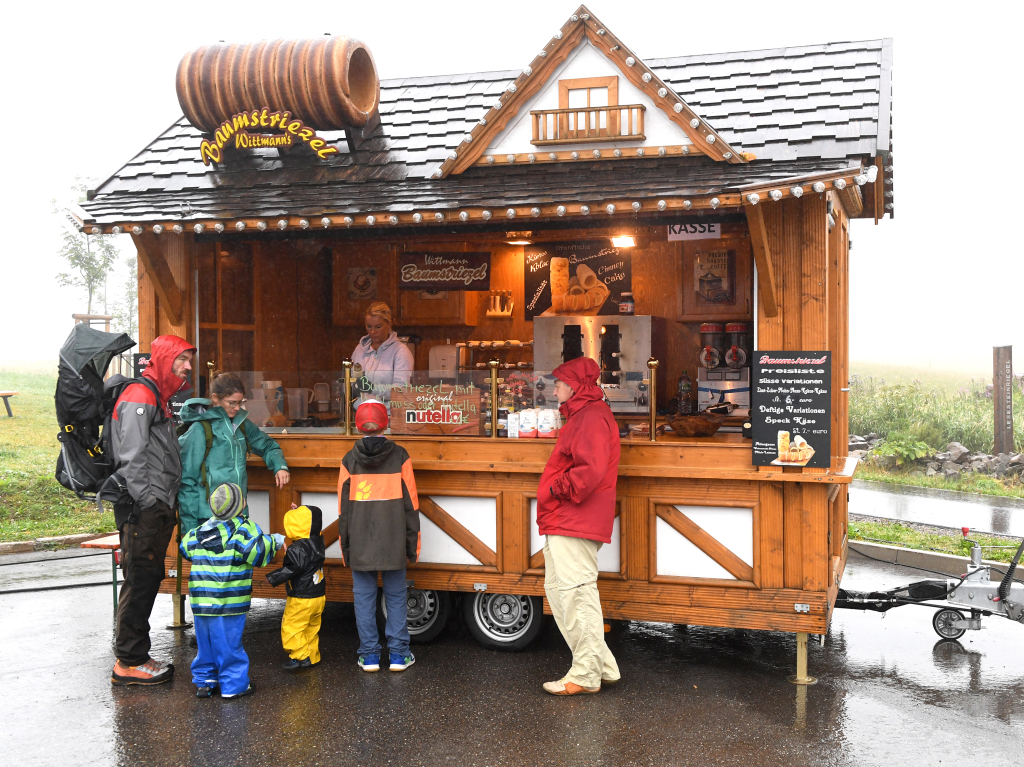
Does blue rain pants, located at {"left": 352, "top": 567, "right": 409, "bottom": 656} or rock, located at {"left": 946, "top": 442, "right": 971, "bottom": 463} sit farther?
rock, located at {"left": 946, "top": 442, "right": 971, "bottom": 463}

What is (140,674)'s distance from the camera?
612cm

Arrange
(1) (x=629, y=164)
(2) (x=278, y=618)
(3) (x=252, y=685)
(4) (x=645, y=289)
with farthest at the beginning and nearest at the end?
(4) (x=645, y=289)
(2) (x=278, y=618)
(1) (x=629, y=164)
(3) (x=252, y=685)

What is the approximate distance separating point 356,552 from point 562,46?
3971 mm

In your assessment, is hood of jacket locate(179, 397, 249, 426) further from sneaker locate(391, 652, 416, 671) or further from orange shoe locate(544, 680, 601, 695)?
orange shoe locate(544, 680, 601, 695)

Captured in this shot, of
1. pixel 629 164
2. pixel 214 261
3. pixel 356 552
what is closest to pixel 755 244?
pixel 629 164

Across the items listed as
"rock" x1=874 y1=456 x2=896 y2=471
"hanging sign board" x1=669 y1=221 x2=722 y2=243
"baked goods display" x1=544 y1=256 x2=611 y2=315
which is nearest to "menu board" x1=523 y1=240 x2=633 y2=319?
"baked goods display" x1=544 y1=256 x2=611 y2=315

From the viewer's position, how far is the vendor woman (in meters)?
7.30

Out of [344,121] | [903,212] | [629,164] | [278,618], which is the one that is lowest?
[278,618]

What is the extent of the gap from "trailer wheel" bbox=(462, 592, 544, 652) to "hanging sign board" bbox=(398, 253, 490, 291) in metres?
4.28

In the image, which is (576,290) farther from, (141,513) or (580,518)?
(141,513)

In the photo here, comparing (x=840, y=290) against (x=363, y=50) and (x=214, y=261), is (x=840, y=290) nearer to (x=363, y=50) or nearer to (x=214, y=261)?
(x=363, y=50)

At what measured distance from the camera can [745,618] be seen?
627 centimetres

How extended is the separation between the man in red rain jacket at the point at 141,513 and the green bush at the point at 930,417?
15140 mm

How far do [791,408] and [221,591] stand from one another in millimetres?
3763
